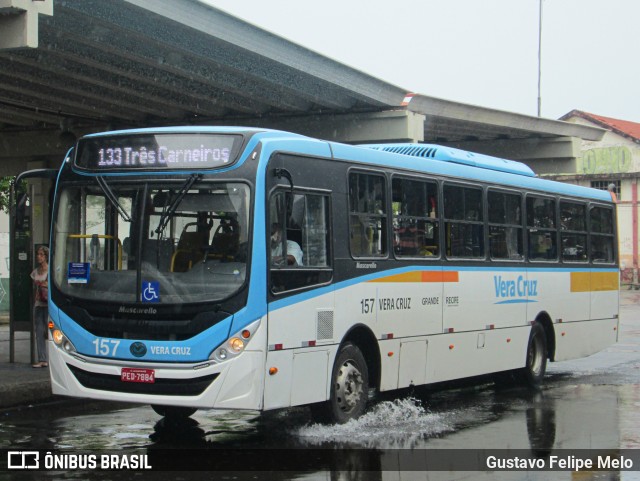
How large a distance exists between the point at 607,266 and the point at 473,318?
5.55m

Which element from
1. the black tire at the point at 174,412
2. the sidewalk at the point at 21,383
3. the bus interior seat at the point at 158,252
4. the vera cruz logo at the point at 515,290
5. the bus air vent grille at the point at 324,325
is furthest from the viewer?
the vera cruz logo at the point at 515,290

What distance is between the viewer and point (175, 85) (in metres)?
19.0

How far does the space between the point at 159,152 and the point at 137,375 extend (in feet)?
6.90

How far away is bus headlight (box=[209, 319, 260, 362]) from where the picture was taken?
972 centimetres

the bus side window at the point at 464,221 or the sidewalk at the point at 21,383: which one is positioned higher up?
the bus side window at the point at 464,221

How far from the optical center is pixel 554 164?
3039 cm

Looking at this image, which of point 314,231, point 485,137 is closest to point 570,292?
point 314,231

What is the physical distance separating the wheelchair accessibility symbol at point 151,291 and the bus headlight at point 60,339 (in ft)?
3.17

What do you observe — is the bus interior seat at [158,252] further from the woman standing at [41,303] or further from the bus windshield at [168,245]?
the woman standing at [41,303]

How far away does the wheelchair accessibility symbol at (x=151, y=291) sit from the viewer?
9922 millimetres

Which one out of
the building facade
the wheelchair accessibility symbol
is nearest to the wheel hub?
the wheelchair accessibility symbol

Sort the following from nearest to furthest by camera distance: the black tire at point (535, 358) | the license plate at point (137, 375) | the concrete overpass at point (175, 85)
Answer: the license plate at point (137, 375)
the concrete overpass at point (175, 85)
the black tire at point (535, 358)

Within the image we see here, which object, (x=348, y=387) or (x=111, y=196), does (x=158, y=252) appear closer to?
(x=111, y=196)

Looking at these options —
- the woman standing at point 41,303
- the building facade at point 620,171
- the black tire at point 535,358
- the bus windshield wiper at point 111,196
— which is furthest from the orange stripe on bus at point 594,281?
the building facade at point 620,171
